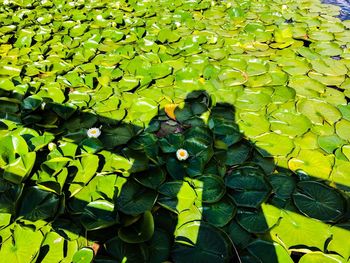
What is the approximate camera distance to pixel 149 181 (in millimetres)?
1530

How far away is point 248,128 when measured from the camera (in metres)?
1.85

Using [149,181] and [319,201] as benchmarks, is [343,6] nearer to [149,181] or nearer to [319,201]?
[319,201]

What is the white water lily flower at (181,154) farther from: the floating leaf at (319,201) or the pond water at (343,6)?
the pond water at (343,6)

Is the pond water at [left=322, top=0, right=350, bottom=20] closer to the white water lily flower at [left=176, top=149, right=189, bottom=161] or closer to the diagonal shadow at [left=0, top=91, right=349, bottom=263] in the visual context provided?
the diagonal shadow at [left=0, top=91, right=349, bottom=263]

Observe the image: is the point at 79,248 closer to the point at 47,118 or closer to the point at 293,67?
the point at 47,118

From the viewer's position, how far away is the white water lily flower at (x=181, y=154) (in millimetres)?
1658

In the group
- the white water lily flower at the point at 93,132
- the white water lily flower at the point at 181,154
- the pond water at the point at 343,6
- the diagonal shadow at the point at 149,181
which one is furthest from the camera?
the pond water at the point at 343,6

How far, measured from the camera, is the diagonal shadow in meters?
1.33

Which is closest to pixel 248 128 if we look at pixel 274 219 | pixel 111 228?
pixel 274 219

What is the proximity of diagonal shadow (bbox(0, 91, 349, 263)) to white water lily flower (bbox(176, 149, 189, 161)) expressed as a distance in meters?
0.03

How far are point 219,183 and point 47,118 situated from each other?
4.30 ft

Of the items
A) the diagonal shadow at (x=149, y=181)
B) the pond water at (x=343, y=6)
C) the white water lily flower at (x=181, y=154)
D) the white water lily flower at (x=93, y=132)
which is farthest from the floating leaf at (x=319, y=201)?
the pond water at (x=343, y=6)

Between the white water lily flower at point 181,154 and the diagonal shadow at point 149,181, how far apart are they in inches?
1.3

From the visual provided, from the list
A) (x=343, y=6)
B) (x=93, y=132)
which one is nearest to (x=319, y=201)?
(x=93, y=132)
